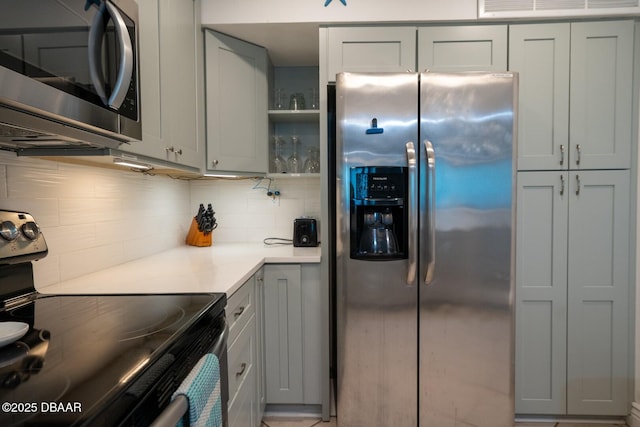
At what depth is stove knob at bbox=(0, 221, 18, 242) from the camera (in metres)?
0.98

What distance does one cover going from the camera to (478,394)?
1.67 m

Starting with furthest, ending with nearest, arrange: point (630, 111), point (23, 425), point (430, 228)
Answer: point (630, 111) < point (430, 228) < point (23, 425)

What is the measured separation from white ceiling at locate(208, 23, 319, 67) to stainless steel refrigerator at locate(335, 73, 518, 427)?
523 millimetres

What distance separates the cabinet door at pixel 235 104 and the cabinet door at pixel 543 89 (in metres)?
1.40

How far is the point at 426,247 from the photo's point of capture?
1.65 m

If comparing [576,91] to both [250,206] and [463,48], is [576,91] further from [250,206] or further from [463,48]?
[250,206]

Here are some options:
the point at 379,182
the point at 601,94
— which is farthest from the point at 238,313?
the point at 601,94

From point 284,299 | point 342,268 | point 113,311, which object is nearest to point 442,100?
point 342,268

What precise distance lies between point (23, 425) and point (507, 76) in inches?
76.4

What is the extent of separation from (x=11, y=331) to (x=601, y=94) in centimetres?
251

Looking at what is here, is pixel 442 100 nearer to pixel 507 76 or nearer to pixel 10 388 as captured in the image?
pixel 507 76

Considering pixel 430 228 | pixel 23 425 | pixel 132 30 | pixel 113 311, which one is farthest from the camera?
pixel 430 228

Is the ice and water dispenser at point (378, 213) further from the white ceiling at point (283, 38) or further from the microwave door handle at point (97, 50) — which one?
the microwave door handle at point (97, 50)

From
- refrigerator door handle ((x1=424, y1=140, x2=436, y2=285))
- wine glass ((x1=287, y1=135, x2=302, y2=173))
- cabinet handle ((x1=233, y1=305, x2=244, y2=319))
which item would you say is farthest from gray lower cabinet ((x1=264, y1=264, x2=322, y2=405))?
wine glass ((x1=287, y1=135, x2=302, y2=173))
